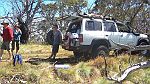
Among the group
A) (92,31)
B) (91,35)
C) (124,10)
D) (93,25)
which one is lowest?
(124,10)

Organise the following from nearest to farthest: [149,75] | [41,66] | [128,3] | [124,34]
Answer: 1. [149,75]
2. [41,66]
3. [124,34]
4. [128,3]

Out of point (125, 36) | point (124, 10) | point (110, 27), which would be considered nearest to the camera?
point (110, 27)

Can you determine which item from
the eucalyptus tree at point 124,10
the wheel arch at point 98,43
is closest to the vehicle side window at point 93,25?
the wheel arch at point 98,43

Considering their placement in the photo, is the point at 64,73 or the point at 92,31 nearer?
the point at 64,73

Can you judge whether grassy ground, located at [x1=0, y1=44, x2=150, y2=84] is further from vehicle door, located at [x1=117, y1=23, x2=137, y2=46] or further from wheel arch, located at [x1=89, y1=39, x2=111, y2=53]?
vehicle door, located at [x1=117, y1=23, x2=137, y2=46]

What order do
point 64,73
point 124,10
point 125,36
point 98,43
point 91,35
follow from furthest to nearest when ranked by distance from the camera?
point 124,10, point 125,36, point 98,43, point 91,35, point 64,73

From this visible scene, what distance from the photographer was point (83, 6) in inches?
1561

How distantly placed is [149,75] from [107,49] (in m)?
3.45

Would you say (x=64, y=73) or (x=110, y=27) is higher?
(x=110, y=27)

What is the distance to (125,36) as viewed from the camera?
1652 cm

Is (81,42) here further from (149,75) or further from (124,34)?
(149,75)

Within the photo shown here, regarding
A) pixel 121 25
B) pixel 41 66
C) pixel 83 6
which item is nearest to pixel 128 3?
pixel 83 6

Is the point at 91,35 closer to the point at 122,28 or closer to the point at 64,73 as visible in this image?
the point at 122,28

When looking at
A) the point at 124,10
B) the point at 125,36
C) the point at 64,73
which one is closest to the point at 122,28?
the point at 125,36
